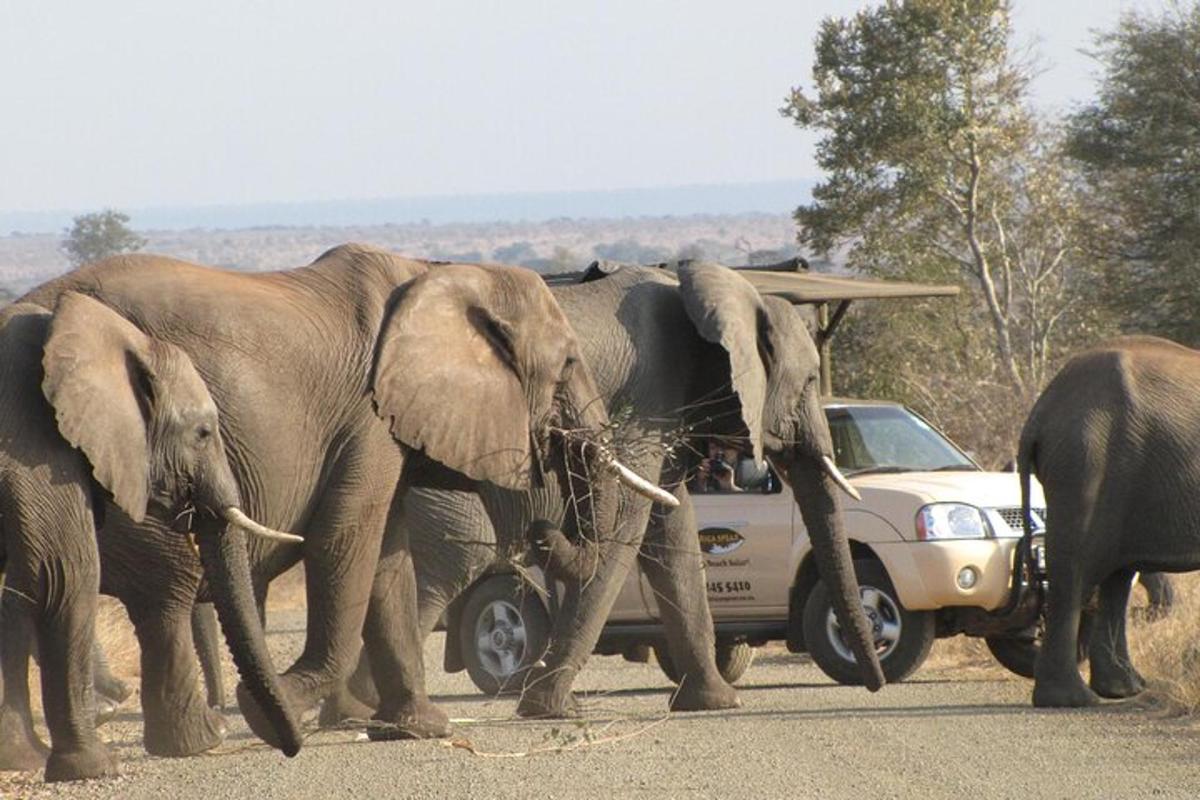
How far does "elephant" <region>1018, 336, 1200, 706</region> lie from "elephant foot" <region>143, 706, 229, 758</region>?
4.70 metres

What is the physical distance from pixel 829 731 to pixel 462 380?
2573 millimetres

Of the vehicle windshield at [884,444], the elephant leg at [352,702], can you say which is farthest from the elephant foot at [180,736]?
the vehicle windshield at [884,444]

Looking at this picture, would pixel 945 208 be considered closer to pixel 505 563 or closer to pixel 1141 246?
pixel 1141 246

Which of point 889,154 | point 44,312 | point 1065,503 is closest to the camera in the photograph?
point 44,312

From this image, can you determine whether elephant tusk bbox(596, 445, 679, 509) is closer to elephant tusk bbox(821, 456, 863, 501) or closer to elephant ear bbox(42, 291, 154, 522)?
elephant tusk bbox(821, 456, 863, 501)

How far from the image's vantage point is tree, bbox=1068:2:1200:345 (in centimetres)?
3123

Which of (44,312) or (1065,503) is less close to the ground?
(44,312)

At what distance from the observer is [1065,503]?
1428cm

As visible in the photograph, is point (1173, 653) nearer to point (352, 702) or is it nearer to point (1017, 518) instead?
point (1017, 518)

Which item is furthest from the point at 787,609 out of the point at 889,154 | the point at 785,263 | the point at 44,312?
the point at 889,154

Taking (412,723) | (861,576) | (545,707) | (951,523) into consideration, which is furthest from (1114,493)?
(412,723)

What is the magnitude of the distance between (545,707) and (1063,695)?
2.78 metres

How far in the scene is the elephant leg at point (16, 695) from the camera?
12.0m

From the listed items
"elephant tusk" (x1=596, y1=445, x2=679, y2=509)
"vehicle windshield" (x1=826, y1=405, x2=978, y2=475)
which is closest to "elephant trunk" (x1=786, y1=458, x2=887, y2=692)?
"vehicle windshield" (x1=826, y1=405, x2=978, y2=475)
